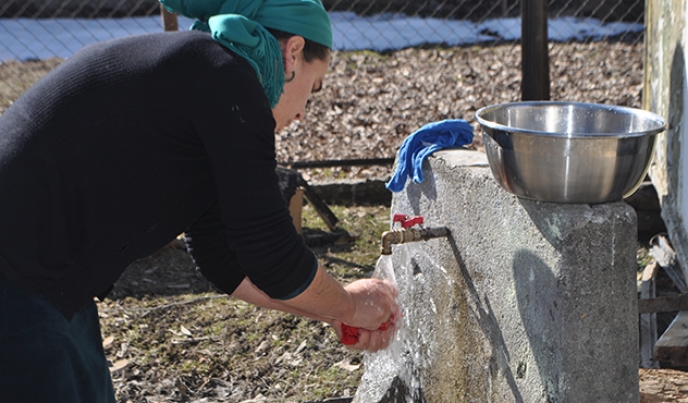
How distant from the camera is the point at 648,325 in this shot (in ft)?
13.9

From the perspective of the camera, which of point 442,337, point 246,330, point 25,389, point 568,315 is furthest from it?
point 246,330

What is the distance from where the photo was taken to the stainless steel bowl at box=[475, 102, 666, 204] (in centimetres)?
192

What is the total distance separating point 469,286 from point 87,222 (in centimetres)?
139

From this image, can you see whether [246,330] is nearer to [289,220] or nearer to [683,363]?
[683,363]

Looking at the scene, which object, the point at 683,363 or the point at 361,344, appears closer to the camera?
the point at 361,344

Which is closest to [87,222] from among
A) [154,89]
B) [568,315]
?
[154,89]

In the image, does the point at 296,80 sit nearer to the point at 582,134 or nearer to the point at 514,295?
the point at 582,134

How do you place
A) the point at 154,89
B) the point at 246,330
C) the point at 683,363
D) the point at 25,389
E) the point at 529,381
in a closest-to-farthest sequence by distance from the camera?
the point at 154,89 < the point at 25,389 < the point at 529,381 < the point at 683,363 < the point at 246,330

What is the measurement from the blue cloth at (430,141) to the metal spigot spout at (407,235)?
0.23m

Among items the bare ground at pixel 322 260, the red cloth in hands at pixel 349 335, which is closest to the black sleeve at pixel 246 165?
the red cloth in hands at pixel 349 335

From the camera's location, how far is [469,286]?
2.75 metres

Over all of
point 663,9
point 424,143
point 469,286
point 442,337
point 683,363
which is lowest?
point 683,363

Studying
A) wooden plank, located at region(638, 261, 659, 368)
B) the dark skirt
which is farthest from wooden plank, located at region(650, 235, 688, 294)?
the dark skirt

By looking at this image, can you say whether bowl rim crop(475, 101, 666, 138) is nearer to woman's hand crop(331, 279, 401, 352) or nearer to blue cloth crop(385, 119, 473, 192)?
blue cloth crop(385, 119, 473, 192)
